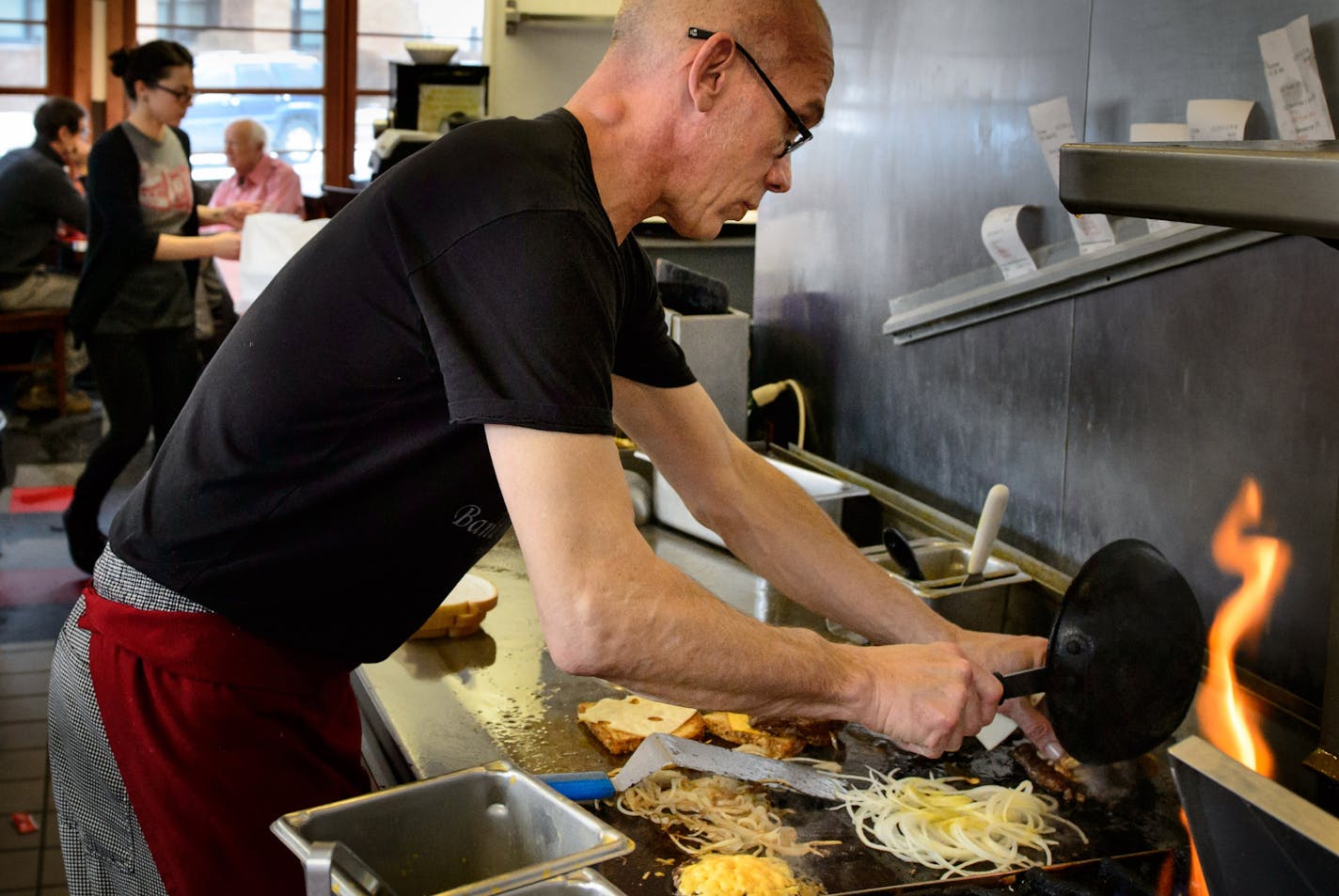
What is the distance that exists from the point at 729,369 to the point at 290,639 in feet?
6.36

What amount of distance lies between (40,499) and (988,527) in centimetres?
562

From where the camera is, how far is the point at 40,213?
7383 mm

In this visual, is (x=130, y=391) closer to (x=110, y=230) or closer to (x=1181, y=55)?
(x=110, y=230)

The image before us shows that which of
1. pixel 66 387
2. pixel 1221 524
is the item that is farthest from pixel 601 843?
pixel 66 387

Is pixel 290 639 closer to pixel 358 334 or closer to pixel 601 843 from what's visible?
pixel 358 334

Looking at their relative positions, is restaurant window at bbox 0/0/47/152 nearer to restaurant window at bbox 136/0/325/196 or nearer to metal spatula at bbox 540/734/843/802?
restaurant window at bbox 136/0/325/196

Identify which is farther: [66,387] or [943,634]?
[66,387]

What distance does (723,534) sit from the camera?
2.13 m

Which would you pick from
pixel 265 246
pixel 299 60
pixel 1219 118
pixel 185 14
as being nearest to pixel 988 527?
pixel 1219 118

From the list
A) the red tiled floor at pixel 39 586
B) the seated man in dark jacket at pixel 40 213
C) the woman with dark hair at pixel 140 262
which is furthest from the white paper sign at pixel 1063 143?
the seated man in dark jacket at pixel 40 213

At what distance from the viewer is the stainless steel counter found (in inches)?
74.2

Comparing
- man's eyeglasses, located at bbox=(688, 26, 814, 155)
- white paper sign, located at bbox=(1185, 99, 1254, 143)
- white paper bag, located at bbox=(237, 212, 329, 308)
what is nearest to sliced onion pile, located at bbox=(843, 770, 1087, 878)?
man's eyeglasses, located at bbox=(688, 26, 814, 155)

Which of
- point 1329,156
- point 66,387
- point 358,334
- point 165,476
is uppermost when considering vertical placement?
point 1329,156

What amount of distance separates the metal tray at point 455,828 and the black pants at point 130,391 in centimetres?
373
